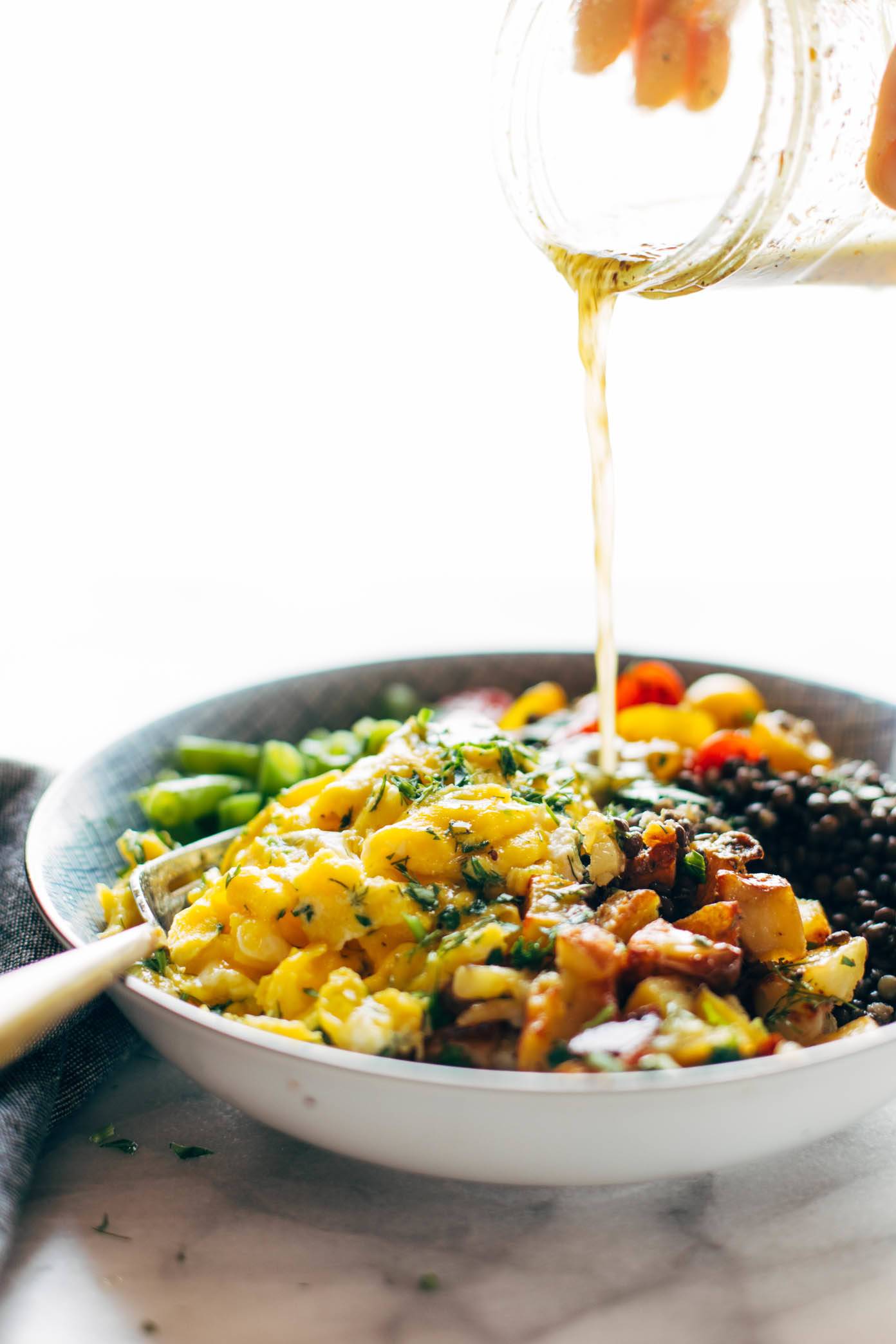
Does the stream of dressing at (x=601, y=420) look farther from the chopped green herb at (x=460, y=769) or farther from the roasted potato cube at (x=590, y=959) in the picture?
the roasted potato cube at (x=590, y=959)

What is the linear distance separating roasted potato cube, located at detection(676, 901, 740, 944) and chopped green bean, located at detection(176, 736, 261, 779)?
5.35 ft

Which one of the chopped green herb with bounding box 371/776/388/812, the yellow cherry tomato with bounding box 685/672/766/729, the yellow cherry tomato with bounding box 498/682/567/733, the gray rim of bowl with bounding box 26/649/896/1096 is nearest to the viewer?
the gray rim of bowl with bounding box 26/649/896/1096

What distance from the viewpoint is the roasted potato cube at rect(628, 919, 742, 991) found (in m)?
2.07

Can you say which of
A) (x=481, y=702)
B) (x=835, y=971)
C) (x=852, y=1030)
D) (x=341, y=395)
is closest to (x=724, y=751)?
(x=481, y=702)

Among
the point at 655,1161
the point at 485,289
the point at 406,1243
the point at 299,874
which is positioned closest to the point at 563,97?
the point at 299,874

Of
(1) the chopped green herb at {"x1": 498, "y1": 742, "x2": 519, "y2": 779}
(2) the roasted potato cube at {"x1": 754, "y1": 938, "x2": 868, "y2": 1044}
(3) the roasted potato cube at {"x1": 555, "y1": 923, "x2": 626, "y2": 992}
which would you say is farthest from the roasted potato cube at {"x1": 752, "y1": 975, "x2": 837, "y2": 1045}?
(1) the chopped green herb at {"x1": 498, "y1": 742, "x2": 519, "y2": 779}

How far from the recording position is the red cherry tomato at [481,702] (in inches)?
150

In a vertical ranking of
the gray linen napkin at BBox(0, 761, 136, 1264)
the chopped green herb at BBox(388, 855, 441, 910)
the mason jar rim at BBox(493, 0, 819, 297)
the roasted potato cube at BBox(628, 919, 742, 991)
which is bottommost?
the gray linen napkin at BBox(0, 761, 136, 1264)

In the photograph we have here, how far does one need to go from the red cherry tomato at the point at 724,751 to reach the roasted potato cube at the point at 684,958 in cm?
122

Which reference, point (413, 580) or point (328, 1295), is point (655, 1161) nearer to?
point (328, 1295)

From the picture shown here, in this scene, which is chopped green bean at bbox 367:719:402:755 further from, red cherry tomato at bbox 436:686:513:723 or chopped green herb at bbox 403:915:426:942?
chopped green herb at bbox 403:915:426:942

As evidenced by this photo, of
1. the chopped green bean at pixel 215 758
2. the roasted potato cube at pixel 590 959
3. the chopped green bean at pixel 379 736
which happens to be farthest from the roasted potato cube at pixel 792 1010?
the chopped green bean at pixel 215 758

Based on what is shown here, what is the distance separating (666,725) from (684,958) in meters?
1.59

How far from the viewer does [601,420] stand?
3.06 metres
